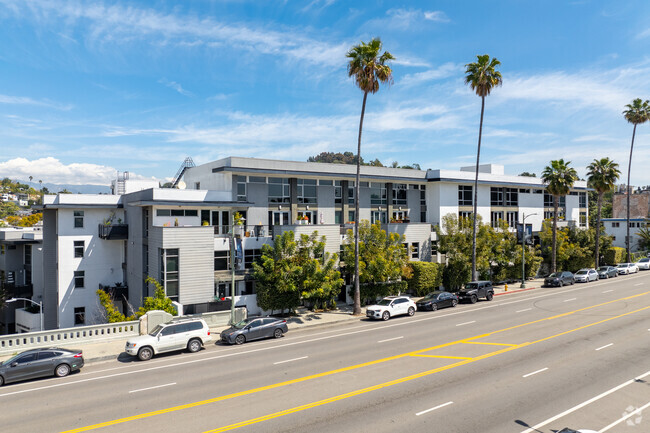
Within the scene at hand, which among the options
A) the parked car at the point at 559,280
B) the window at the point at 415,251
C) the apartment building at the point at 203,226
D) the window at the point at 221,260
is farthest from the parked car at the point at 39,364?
the parked car at the point at 559,280

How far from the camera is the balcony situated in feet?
123

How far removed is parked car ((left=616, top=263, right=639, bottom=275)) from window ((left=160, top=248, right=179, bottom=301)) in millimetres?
57905

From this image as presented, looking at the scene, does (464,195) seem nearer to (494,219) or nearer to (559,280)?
(494,219)

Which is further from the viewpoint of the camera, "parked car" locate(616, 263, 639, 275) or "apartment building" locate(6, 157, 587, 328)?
"parked car" locate(616, 263, 639, 275)

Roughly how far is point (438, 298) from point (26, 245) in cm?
4326

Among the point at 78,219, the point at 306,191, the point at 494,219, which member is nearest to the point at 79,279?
the point at 78,219

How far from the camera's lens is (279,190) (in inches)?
1580

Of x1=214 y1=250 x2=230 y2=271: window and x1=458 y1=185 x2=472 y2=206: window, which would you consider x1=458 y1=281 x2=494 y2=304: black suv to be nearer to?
x1=458 y1=185 x2=472 y2=206: window

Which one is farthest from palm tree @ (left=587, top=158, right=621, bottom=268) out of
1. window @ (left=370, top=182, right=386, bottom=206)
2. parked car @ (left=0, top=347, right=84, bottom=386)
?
parked car @ (left=0, top=347, right=84, bottom=386)

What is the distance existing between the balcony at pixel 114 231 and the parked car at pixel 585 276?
5042 cm

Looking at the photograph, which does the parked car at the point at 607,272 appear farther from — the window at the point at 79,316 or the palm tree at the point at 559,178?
the window at the point at 79,316

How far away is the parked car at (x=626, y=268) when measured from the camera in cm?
5835

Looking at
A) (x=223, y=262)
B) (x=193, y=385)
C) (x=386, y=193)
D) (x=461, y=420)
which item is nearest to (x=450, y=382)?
(x=461, y=420)

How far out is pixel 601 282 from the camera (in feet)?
167
